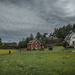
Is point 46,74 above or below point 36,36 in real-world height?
below

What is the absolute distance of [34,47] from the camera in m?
81.6

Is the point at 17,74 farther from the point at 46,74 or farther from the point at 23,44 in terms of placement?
the point at 23,44

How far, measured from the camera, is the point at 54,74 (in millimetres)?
9367

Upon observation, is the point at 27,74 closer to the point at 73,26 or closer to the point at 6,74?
the point at 6,74

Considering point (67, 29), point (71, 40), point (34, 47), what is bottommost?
point (34, 47)

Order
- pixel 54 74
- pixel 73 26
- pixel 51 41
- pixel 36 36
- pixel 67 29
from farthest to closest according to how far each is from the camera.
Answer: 1. pixel 36 36
2. pixel 73 26
3. pixel 67 29
4. pixel 51 41
5. pixel 54 74

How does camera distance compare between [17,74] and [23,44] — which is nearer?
[17,74]

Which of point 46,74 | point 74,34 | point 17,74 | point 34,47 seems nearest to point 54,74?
point 46,74

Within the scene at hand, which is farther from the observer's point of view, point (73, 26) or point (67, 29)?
point (73, 26)

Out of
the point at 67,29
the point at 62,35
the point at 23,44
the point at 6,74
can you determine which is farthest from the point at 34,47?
the point at 6,74

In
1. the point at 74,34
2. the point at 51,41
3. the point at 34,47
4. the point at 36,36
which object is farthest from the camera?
the point at 36,36

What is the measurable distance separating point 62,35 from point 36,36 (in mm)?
43826

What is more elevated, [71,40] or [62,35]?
[62,35]

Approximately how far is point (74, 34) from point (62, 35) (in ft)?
178
